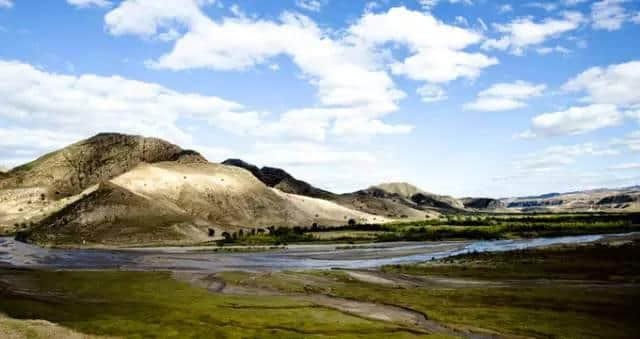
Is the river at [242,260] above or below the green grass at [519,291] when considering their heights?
below

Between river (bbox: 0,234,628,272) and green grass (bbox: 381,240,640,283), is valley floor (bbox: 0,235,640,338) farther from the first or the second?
river (bbox: 0,234,628,272)

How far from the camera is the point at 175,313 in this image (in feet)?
141

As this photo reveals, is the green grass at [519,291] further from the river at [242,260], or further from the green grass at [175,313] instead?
the river at [242,260]

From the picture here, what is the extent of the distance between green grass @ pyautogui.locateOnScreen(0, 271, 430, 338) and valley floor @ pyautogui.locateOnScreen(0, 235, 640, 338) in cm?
9

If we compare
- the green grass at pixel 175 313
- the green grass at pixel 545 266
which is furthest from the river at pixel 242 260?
the green grass at pixel 175 313

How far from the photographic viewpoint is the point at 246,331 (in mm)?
37031

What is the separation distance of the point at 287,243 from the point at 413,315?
117480 millimetres

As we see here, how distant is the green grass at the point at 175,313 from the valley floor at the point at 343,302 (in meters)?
0.09

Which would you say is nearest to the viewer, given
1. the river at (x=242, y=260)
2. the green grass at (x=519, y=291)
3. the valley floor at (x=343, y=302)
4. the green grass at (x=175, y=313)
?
the green grass at (x=175, y=313)

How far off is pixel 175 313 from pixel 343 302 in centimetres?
1679

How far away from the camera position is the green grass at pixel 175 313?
36.6m

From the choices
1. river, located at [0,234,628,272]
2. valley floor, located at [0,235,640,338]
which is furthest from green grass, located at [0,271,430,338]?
river, located at [0,234,628,272]

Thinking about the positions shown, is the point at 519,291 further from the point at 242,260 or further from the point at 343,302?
the point at 242,260

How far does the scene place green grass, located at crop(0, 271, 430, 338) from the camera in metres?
36.6
